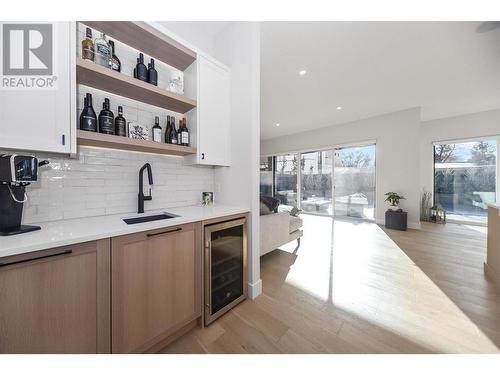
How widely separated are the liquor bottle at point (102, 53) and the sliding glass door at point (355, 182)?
572 centimetres

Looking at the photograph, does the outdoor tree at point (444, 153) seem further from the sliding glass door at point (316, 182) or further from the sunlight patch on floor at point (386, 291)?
the sunlight patch on floor at point (386, 291)

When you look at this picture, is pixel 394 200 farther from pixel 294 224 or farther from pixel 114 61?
pixel 114 61

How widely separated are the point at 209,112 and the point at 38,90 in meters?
1.12

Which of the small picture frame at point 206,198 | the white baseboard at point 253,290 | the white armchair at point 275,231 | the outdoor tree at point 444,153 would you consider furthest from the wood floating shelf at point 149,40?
the outdoor tree at point 444,153

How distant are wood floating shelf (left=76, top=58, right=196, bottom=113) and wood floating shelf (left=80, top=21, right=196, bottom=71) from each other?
398mm

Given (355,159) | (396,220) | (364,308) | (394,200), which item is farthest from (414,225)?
(364,308)

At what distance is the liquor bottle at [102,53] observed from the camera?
1297mm

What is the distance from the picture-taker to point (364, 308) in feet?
5.50

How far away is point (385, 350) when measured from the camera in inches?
49.4

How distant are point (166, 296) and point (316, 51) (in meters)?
3.22

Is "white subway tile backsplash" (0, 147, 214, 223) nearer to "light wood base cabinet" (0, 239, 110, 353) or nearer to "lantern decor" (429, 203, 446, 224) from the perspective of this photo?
"light wood base cabinet" (0, 239, 110, 353)

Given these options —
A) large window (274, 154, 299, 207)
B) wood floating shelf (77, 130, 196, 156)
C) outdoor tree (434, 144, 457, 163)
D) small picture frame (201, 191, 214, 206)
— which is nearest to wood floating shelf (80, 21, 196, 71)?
wood floating shelf (77, 130, 196, 156)
